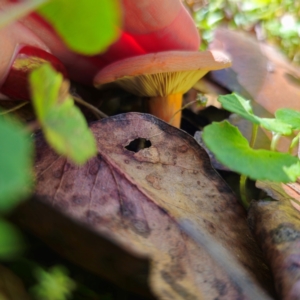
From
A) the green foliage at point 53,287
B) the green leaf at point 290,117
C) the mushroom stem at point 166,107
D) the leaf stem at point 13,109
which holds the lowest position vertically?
the mushroom stem at point 166,107

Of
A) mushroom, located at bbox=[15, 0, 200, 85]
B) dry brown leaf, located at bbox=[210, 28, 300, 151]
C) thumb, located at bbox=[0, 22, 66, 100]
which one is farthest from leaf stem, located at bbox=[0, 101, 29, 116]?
dry brown leaf, located at bbox=[210, 28, 300, 151]

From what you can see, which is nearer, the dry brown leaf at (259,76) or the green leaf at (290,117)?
the green leaf at (290,117)

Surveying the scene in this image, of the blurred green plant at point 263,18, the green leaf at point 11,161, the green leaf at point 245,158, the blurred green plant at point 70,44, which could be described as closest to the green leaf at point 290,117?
the green leaf at point 245,158

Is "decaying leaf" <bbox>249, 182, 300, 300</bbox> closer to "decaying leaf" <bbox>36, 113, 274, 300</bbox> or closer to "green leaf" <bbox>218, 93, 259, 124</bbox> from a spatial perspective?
"decaying leaf" <bbox>36, 113, 274, 300</bbox>

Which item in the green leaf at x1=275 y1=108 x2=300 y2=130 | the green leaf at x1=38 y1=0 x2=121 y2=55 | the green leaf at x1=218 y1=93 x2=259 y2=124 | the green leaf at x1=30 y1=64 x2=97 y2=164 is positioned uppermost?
the green leaf at x1=38 y1=0 x2=121 y2=55

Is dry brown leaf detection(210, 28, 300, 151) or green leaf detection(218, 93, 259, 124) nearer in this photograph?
green leaf detection(218, 93, 259, 124)

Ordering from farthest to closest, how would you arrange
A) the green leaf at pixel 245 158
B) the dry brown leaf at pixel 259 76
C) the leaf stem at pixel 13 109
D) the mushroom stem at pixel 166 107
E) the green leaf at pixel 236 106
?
1. the dry brown leaf at pixel 259 76
2. the mushroom stem at pixel 166 107
3. the leaf stem at pixel 13 109
4. the green leaf at pixel 236 106
5. the green leaf at pixel 245 158

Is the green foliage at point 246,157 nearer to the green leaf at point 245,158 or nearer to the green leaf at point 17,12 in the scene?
the green leaf at point 245,158
